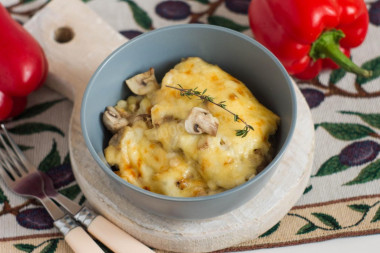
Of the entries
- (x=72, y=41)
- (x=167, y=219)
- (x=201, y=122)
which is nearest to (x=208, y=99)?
(x=201, y=122)

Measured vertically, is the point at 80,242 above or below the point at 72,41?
below

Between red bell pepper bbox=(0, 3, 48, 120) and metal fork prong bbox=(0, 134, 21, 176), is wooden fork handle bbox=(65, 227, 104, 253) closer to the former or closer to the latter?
metal fork prong bbox=(0, 134, 21, 176)

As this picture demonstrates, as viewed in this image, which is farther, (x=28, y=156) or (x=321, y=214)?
(x=28, y=156)

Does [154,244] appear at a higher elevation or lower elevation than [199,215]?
lower

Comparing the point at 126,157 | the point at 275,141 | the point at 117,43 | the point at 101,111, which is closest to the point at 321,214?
the point at 275,141

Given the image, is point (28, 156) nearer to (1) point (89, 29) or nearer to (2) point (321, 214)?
(1) point (89, 29)

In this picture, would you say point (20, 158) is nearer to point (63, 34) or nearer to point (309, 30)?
point (63, 34)

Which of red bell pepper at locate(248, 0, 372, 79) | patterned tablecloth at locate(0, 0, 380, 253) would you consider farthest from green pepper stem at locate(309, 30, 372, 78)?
patterned tablecloth at locate(0, 0, 380, 253)
